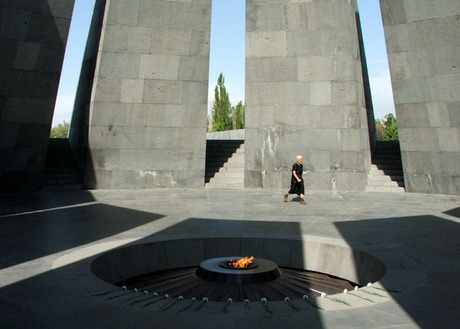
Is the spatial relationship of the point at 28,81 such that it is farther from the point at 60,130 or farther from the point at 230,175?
the point at 60,130

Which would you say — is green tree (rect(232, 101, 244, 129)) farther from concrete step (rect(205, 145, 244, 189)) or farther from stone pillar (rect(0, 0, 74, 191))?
stone pillar (rect(0, 0, 74, 191))

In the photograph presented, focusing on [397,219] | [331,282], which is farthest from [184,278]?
[397,219]

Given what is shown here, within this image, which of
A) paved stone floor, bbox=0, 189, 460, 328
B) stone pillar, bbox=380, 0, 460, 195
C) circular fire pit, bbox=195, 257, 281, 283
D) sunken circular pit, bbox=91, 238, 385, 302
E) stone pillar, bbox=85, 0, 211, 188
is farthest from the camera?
stone pillar, bbox=85, 0, 211, 188

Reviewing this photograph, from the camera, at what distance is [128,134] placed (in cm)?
1659

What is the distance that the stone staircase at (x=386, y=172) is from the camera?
16578mm

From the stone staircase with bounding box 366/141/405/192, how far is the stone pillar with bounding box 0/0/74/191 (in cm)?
1198

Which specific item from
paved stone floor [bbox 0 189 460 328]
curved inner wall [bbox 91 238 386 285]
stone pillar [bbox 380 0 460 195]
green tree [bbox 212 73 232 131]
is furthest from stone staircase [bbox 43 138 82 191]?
green tree [bbox 212 73 232 131]

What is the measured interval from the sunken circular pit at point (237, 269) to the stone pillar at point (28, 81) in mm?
9499

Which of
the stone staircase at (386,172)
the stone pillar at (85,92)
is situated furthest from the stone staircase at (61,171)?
the stone staircase at (386,172)

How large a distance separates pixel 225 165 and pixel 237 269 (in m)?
13.0

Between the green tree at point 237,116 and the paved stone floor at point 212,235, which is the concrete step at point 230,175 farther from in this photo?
the green tree at point 237,116

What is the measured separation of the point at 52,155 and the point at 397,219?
45.7ft

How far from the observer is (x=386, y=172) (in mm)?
17531

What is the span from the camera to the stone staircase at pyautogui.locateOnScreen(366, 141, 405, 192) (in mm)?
16578
